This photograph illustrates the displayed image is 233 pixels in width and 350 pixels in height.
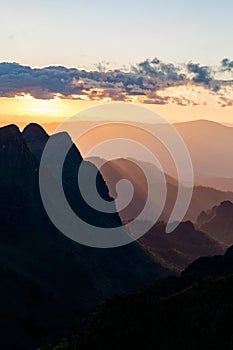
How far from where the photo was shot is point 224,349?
5391 cm

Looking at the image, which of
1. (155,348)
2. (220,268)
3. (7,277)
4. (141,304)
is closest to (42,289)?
(7,277)

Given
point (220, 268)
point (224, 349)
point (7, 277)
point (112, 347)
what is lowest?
point (7, 277)

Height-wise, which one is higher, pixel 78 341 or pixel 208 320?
pixel 208 320

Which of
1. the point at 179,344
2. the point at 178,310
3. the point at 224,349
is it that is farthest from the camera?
the point at 178,310

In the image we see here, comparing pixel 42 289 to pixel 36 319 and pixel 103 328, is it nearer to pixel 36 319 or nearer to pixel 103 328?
pixel 36 319

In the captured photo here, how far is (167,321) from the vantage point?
64.5 m

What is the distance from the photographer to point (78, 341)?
68.3 m

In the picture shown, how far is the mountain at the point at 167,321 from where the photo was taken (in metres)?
58.5

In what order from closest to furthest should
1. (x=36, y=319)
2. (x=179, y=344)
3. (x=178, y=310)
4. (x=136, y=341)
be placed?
(x=179, y=344), (x=136, y=341), (x=178, y=310), (x=36, y=319)

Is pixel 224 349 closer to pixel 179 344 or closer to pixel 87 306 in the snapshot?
pixel 179 344

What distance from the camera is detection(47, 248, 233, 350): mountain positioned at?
5850 centimetres

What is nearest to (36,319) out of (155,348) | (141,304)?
(141,304)

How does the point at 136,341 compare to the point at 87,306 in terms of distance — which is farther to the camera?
the point at 87,306

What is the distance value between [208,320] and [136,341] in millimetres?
9017
